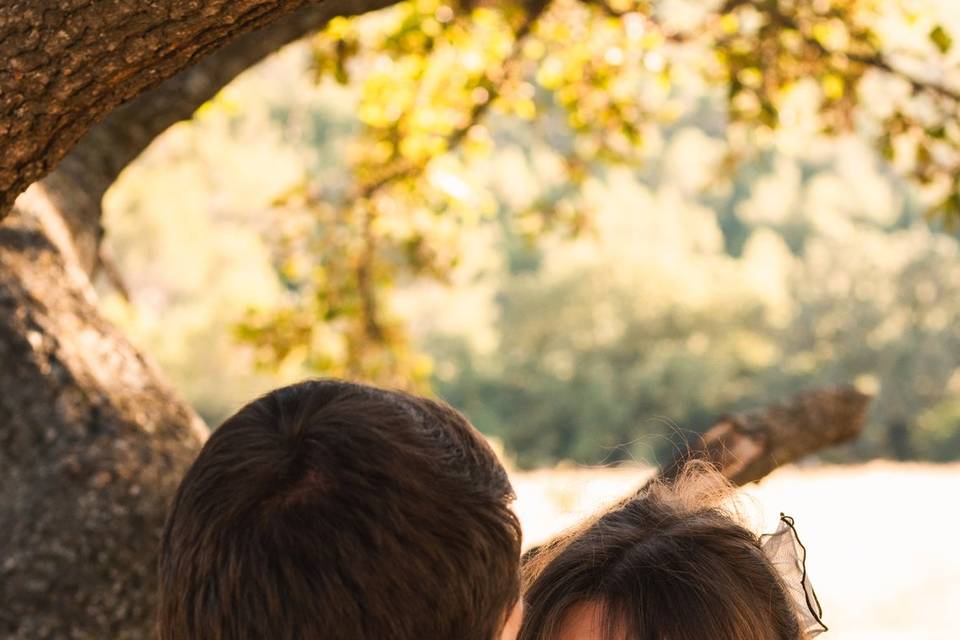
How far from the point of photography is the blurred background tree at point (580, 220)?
15.4 ft

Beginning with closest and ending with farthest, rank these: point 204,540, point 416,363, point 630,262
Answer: point 204,540 → point 416,363 → point 630,262

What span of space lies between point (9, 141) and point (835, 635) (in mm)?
10865

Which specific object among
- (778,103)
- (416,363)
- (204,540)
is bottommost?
(416,363)

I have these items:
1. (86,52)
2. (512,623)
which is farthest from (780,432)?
(86,52)

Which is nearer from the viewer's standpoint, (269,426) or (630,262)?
(269,426)

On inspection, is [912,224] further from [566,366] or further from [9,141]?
[9,141]

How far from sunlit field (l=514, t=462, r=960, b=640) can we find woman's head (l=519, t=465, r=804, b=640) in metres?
8.88

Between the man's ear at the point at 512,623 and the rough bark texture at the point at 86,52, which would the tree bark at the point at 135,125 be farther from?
the man's ear at the point at 512,623

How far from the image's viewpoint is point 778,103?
5031 millimetres

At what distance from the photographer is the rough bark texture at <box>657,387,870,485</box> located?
270 centimetres

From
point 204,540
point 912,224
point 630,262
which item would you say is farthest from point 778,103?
point 912,224

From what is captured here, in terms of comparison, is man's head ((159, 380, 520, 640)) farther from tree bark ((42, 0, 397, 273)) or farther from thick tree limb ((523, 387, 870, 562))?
tree bark ((42, 0, 397, 273))

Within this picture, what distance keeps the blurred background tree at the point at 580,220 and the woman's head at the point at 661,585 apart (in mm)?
412

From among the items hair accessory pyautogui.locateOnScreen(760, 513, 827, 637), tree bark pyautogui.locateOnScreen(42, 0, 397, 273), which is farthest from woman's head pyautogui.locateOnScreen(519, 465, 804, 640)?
tree bark pyautogui.locateOnScreen(42, 0, 397, 273)
